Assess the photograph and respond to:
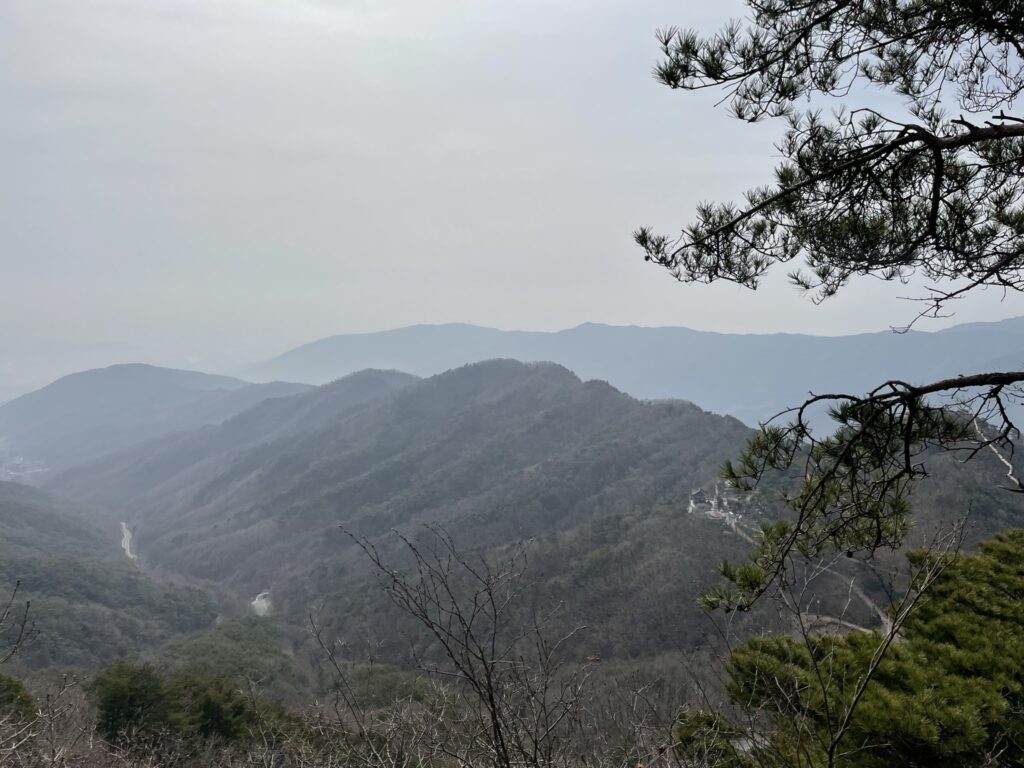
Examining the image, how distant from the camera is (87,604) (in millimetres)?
40156

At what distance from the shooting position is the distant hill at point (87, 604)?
3341 centimetres

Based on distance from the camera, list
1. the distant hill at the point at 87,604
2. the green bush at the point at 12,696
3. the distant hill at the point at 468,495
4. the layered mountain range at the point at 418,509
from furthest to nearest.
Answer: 1. the distant hill at the point at 87,604
2. the distant hill at the point at 468,495
3. the layered mountain range at the point at 418,509
4. the green bush at the point at 12,696

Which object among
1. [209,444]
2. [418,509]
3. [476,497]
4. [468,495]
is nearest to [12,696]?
[476,497]

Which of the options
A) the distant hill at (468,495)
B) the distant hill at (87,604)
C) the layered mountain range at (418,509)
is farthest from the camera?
the distant hill at (87,604)

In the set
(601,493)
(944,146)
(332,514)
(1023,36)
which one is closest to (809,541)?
(944,146)

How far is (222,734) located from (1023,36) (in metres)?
18.6

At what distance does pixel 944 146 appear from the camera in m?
2.54

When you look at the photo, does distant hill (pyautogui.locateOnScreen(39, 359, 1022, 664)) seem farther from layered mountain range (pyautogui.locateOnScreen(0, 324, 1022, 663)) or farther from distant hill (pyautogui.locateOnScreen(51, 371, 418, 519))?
distant hill (pyautogui.locateOnScreen(51, 371, 418, 519))

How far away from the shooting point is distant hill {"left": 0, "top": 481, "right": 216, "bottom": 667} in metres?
33.4

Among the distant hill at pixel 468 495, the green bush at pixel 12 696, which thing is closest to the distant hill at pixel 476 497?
the distant hill at pixel 468 495

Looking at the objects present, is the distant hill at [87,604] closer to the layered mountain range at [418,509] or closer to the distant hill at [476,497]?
the layered mountain range at [418,509]

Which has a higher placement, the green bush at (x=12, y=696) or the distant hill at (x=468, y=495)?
the green bush at (x=12, y=696)

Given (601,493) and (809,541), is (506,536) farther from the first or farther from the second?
(809,541)

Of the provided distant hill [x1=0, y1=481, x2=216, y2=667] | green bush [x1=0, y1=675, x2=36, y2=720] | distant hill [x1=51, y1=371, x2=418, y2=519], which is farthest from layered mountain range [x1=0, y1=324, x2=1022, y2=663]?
green bush [x1=0, y1=675, x2=36, y2=720]
